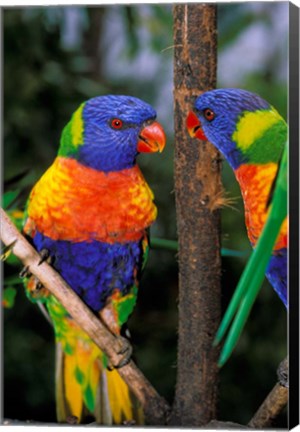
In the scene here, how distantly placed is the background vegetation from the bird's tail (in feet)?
0.33

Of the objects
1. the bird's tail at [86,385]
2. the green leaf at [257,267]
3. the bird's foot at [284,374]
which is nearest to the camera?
the green leaf at [257,267]

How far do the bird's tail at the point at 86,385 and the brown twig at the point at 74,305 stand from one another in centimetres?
9

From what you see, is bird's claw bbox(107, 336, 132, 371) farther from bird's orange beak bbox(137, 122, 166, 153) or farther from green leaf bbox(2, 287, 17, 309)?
bird's orange beak bbox(137, 122, 166, 153)

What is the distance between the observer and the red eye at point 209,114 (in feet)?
5.51

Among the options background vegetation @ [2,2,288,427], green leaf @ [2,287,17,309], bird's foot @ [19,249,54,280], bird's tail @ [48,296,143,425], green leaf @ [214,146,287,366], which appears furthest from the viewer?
background vegetation @ [2,2,288,427]

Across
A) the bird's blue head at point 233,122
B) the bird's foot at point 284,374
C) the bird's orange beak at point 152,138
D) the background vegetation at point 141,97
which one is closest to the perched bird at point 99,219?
the bird's orange beak at point 152,138

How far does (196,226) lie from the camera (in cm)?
175

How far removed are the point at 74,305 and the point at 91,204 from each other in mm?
278

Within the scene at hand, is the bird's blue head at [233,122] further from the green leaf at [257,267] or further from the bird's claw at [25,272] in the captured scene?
the bird's claw at [25,272]

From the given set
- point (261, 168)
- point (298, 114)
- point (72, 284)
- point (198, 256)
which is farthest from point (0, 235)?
point (298, 114)

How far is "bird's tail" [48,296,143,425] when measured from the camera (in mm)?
1908

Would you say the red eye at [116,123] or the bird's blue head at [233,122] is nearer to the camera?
the bird's blue head at [233,122]

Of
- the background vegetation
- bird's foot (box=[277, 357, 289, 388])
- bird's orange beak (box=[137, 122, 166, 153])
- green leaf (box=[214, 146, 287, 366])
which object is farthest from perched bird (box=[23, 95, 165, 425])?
bird's foot (box=[277, 357, 289, 388])

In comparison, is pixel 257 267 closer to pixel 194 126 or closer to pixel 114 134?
pixel 194 126
